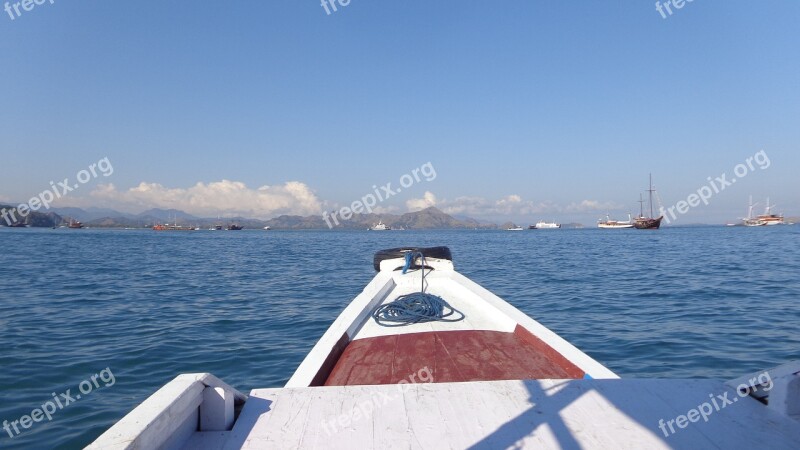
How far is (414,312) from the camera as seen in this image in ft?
19.6

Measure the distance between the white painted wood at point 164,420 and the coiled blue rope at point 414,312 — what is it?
3.22m

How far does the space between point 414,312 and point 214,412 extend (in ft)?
11.7

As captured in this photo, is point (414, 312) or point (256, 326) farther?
point (256, 326)

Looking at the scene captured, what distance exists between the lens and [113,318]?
992 cm

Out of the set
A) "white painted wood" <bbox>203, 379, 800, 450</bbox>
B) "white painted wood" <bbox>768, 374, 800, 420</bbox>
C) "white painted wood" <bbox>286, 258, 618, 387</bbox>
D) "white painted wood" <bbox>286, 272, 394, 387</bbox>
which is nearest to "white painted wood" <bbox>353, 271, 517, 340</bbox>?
"white painted wood" <bbox>286, 258, 618, 387</bbox>

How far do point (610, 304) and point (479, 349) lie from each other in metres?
7.78

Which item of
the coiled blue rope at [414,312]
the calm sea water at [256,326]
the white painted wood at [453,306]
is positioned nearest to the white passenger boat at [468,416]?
the white painted wood at [453,306]

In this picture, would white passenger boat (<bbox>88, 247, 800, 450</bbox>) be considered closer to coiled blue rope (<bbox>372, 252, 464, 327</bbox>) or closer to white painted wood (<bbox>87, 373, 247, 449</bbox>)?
white painted wood (<bbox>87, 373, 247, 449</bbox>)

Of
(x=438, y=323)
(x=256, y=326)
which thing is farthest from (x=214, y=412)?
(x=256, y=326)

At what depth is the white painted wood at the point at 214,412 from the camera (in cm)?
263

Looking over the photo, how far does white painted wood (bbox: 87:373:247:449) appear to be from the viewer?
1987 millimetres

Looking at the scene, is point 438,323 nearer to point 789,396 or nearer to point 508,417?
point 508,417

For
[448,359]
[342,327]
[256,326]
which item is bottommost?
[256,326]

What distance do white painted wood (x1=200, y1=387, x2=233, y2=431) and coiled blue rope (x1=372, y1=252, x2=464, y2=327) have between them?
10.5 ft
